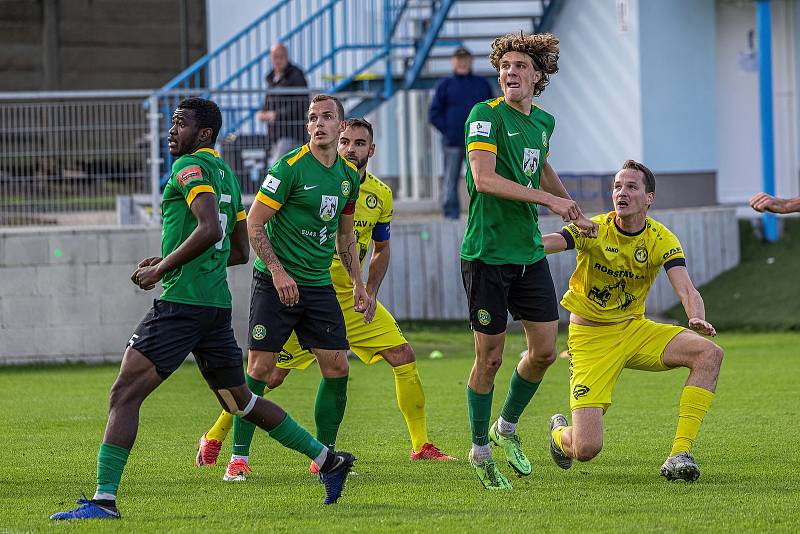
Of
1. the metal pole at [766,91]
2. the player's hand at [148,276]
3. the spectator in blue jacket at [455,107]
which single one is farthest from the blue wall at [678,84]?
the player's hand at [148,276]

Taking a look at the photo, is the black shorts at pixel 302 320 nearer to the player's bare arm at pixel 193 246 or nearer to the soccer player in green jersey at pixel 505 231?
the soccer player in green jersey at pixel 505 231

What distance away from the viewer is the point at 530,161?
294 inches

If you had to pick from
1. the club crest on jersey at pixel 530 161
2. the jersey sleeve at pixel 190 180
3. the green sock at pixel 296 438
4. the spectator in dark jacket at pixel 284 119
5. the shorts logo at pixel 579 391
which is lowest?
the green sock at pixel 296 438

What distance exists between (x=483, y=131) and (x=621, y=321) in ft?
4.87

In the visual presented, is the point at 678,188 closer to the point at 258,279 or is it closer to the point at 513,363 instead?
the point at 513,363

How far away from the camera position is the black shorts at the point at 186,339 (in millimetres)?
6484

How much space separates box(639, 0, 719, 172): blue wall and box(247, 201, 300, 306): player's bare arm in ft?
39.9

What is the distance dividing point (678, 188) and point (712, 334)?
12.5 m

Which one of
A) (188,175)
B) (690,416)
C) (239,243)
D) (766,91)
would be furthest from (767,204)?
(766,91)

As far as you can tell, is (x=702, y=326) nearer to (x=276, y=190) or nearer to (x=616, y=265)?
(x=616, y=265)

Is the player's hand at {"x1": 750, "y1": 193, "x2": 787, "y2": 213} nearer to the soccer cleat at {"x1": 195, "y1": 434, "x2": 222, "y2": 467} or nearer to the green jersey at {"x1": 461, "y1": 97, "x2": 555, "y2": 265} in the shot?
the green jersey at {"x1": 461, "y1": 97, "x2": 555, "y2": 265}

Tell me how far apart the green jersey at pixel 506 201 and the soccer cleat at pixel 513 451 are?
3.59 feet

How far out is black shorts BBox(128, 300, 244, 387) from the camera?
6484mm

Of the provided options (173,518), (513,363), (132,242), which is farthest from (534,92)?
(132,242)
